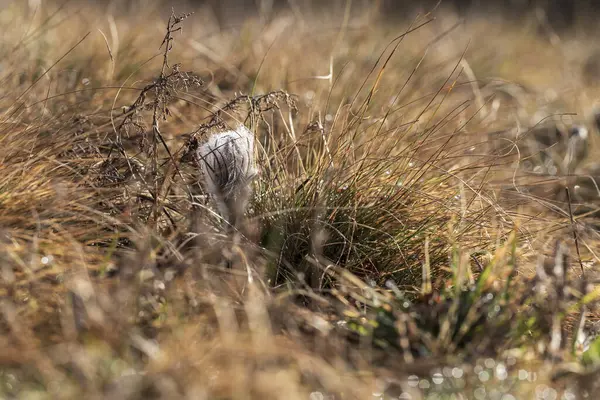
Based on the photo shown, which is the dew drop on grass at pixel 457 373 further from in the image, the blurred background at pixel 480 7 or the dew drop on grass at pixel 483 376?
the blurred background at pixel 480 7

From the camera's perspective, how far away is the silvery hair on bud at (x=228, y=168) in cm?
196

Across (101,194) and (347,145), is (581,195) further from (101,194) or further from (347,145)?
(101,194)

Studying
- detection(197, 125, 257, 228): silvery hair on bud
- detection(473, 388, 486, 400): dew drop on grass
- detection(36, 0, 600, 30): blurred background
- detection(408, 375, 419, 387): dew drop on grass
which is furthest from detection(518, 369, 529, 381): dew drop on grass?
detection(36, 0, 600, 30): blurred background

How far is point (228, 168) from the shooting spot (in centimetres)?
196

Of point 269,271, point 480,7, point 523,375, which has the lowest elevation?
point 523,375

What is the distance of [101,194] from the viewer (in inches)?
79.8

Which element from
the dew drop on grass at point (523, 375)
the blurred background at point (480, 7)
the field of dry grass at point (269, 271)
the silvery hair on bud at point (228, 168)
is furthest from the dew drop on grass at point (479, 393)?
the blurred background at point (480, 7)

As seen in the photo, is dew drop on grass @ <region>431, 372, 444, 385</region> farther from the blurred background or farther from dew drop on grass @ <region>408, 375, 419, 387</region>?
the blurred background

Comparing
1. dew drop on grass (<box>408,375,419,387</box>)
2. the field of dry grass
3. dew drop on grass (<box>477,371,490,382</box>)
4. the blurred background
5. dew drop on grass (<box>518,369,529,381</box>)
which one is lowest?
dew drop on grass (<box>518,369,529,381</box>)

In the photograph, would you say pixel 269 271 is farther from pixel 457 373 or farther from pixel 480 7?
pixel 480 7

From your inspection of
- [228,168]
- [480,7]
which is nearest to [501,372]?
[228,168]

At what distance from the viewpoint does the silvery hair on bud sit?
1.96 meters

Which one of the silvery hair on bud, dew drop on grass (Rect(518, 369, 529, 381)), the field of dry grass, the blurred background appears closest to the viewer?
the field of dry grass

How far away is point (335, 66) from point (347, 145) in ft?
5.47
